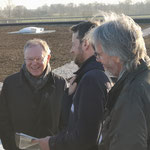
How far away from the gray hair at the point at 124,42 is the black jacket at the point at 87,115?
0.26m

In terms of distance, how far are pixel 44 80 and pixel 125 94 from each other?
159 cm

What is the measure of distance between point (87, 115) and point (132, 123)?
1.36 feet

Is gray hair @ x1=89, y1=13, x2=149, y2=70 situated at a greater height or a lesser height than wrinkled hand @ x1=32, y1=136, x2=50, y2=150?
greater

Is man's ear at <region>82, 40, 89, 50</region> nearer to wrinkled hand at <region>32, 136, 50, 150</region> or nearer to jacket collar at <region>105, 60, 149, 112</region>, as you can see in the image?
jacket collar at <region>105, 60, 149, 112</region>

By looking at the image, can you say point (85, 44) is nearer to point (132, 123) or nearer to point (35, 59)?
point (132, 123)

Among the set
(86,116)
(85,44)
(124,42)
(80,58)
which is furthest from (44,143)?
(124,42)

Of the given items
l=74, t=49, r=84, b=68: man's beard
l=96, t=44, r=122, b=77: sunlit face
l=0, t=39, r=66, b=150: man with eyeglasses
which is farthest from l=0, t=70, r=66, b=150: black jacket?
l=96, t=44, r=122, b=77: sunlit face

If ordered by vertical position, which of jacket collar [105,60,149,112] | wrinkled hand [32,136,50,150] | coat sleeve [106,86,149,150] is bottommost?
wrinkled hand [32,136,50,150]

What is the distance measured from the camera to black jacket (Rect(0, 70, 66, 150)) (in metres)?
3.05

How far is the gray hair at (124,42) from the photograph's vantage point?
67.8 inches

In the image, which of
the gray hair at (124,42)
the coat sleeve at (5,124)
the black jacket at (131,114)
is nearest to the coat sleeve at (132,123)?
the black jacket at (131,114)

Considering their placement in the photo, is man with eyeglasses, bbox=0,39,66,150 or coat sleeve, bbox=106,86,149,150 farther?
man with eyeglasses, bbox=0,39,66,150

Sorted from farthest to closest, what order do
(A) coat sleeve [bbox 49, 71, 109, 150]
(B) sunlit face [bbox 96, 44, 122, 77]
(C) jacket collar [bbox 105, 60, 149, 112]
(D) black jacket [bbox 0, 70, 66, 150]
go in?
1. (D) black jacket [bbox 0, 70, 66, 150]
2. (A) coat sleeve [bbox 49, 71, 109, 150]
3. (B) sunlit face [bbox 96, 44, 122, 77]
4. (C) jacket collar [bbox 105, 60, 149, 112]

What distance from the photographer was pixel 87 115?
A: 6.25ft
